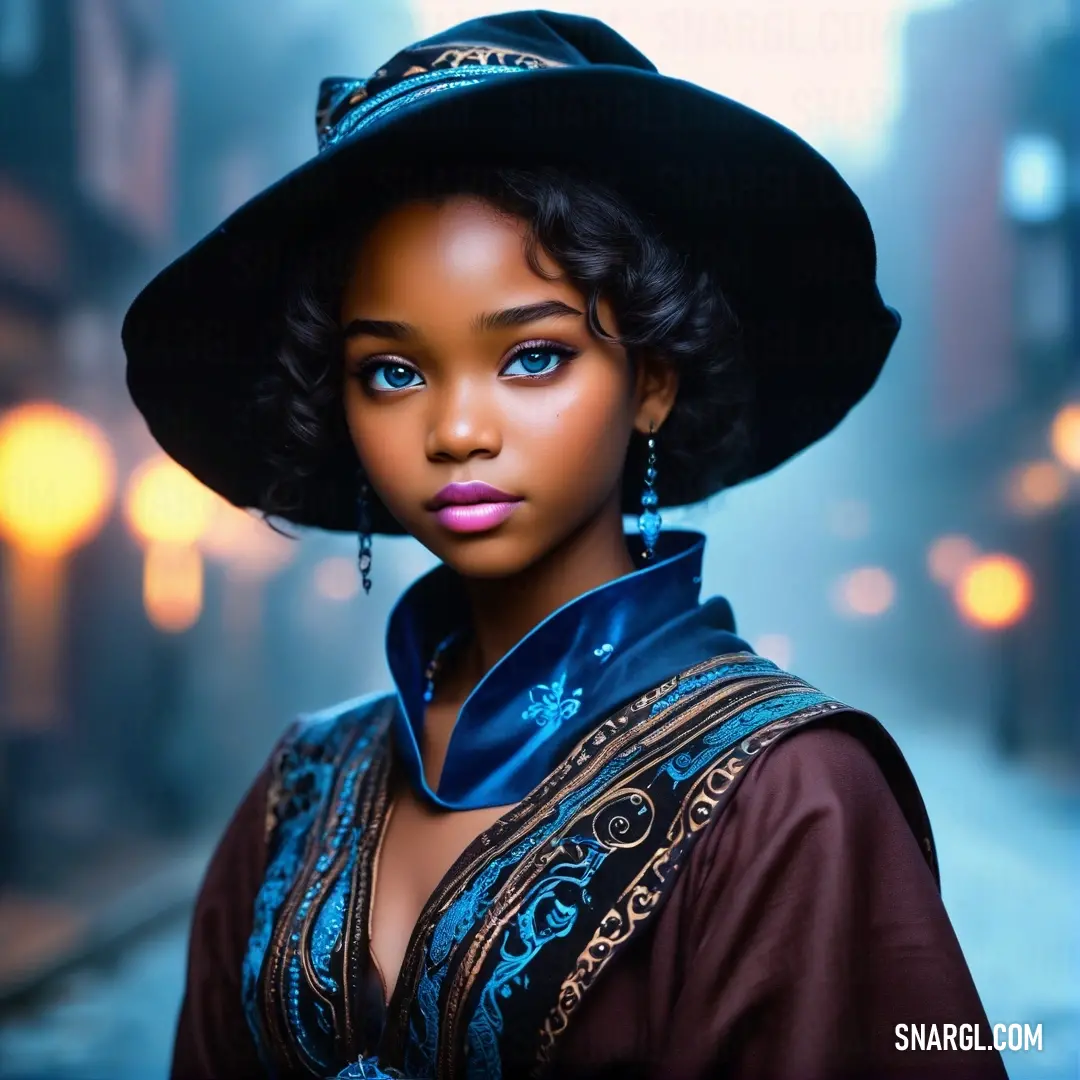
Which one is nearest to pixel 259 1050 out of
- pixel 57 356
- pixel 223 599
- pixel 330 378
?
pixel 330 378

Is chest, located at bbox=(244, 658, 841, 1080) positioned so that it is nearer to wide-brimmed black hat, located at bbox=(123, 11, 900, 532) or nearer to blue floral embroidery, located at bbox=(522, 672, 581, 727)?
blue floral embroidery, located at bbox=(522, 672, 581, 727)

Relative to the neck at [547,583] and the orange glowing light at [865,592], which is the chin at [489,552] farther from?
the orange glowing light at [865,592]

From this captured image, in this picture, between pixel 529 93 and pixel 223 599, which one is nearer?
pixel 529 93

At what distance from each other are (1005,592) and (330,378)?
4.71m

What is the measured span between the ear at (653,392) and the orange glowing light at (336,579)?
27.1ft

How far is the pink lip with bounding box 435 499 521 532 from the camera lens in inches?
49.4

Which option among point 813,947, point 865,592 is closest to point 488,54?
point 813,947

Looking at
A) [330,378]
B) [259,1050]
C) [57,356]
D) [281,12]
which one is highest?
[281,12]

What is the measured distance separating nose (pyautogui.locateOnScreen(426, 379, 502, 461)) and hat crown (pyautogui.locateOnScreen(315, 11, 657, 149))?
1.13ft

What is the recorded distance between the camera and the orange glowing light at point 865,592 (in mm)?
5484

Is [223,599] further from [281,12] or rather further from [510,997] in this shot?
[510,997]

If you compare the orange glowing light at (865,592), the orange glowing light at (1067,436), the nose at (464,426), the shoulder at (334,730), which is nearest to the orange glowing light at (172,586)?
the orange glowing light at (865,592)

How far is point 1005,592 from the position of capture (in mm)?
5539

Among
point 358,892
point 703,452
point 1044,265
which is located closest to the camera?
point 358,892
